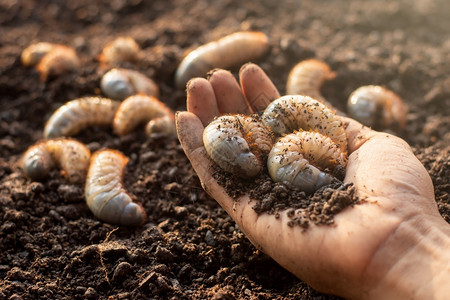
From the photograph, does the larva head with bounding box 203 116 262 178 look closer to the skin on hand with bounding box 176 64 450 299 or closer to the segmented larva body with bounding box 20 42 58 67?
the skin on hand with bounding box 176 64 450 299

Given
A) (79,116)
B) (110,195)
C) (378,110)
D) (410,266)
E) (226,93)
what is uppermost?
(226,93)

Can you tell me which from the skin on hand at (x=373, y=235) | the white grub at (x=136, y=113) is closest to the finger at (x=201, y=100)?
the skin on hand at (x=373, y=235)

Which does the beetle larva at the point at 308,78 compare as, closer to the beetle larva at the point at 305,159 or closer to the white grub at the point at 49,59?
the beetle larva at the point at 305,159

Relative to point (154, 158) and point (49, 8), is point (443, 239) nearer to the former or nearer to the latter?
point (154, 158)

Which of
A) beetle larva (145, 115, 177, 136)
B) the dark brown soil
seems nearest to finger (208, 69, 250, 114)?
the dark brown soil

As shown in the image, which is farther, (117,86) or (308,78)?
Answer: (117,86)

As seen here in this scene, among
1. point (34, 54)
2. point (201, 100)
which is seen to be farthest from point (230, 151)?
point (34, 54)

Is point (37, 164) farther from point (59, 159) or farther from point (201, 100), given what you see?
point (201, 100)
